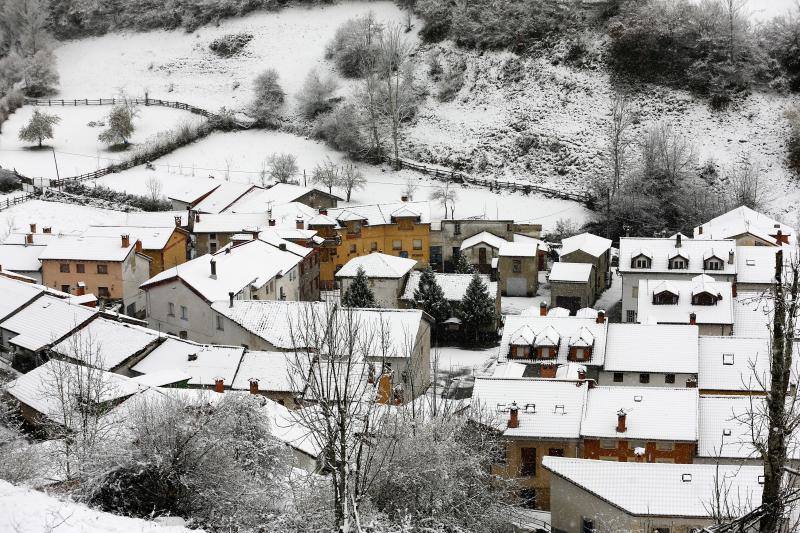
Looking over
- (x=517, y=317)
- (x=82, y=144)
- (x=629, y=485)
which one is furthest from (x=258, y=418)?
(x=82, y=144)

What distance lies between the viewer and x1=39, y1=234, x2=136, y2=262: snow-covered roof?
59.1 metres

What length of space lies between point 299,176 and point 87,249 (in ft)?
84.5

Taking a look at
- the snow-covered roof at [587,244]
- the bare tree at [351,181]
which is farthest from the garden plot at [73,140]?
the snow-covered roof at [587,244]

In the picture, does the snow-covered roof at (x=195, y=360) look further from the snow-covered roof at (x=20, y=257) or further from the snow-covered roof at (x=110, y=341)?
the snow-covered roof at (x=20, y=257)

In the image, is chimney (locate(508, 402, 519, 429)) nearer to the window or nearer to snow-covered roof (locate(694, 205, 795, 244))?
the window

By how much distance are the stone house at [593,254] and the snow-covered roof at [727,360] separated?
1867 cm

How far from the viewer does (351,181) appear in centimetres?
7694

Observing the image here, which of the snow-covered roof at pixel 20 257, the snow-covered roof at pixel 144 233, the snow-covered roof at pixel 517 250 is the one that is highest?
the snow-covered roof at pixel 144 233

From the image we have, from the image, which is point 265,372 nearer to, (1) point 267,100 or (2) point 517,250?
(2) point 517,250

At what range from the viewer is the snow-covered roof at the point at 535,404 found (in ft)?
124

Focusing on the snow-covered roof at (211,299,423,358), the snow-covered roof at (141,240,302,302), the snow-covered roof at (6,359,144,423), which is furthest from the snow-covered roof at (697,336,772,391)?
the snow-covered roof at (6,359,144,423)

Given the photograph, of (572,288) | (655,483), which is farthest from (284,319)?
(655,483)

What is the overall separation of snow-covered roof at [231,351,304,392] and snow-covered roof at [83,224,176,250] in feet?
66.7

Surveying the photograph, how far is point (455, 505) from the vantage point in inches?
1081
